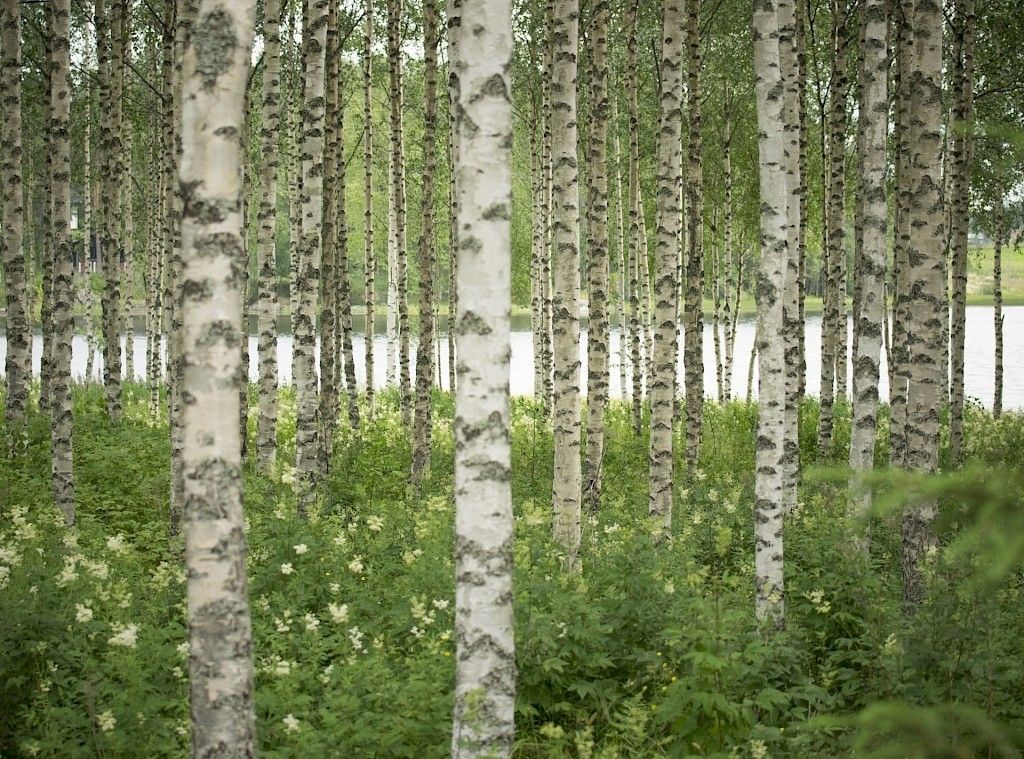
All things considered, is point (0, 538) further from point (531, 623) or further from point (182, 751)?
point (531, 623)

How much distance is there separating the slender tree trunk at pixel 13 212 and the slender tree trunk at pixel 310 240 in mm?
3383

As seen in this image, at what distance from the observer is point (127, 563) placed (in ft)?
25.7

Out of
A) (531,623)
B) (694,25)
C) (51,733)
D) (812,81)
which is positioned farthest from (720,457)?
(812,81)

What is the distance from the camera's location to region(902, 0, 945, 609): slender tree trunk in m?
7.38

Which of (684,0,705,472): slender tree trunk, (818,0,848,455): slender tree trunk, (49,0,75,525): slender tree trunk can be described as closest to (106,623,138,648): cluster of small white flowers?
(49,0,75,525): slender tree trunk

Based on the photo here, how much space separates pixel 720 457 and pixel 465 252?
37.0 ft

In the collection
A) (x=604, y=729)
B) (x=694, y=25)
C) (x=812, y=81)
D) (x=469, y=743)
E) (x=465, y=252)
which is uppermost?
(x=812, y=81)

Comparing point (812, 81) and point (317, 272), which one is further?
point (812, 81)

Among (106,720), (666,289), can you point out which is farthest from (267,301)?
(106,720)

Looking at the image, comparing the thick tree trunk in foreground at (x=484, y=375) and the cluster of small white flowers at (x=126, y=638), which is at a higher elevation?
the thick tree trunk in foreground at (x=484, y=375)

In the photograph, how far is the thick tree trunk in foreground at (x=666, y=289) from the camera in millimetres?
9812

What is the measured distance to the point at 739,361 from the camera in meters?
51.8

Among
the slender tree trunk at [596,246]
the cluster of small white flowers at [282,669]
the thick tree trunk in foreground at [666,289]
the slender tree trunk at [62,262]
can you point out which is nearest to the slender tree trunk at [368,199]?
the slender tree trunk at [596,246]

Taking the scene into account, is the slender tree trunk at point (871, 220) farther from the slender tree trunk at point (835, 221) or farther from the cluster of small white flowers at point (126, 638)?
the cluster of small white flowers at point (126, 638)
